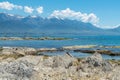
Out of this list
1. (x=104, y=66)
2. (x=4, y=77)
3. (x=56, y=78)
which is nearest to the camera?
(x=4, y=77)

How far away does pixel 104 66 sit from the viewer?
20922 millimetres

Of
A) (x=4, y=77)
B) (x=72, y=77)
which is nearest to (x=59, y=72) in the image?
(x=72, y=77)

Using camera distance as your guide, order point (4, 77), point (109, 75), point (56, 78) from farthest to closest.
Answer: point (109, 75)
point (56, 78)
point (4, 77)

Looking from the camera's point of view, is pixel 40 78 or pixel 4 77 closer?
pixel 4 77

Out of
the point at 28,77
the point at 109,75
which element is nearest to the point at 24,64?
the point at 28,77

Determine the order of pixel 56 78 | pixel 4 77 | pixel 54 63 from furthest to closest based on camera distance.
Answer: pixel 54 63 → pixel 56 78 → pixel 4 77

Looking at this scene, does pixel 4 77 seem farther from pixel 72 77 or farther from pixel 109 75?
pixel 109 75

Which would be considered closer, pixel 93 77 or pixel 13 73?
pixel 13 73

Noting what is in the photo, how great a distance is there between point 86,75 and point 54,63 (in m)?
6.30

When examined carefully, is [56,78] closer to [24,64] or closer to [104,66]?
[24,64]

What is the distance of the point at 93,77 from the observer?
16.1 metres

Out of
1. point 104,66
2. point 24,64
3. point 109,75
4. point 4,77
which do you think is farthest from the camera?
point 104,66

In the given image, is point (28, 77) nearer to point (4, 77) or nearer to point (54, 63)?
point (4, 77)

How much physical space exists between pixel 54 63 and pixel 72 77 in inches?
270
